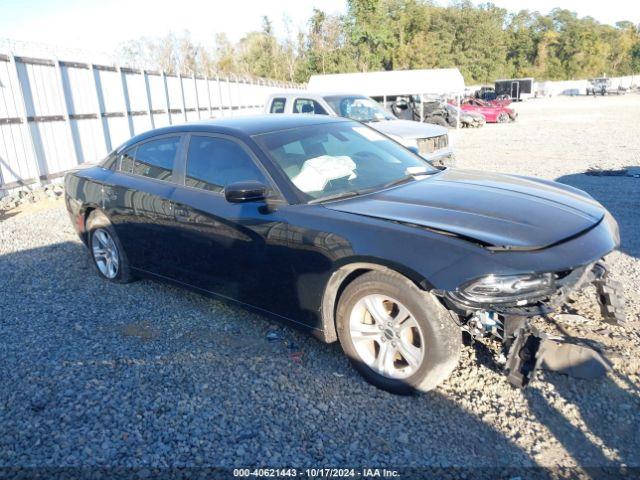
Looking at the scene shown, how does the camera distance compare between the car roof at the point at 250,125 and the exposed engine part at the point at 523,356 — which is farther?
the car roof at the point at 250,125

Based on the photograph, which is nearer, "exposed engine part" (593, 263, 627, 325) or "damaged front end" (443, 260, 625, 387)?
"damaged front end" (443, 260, 625, 387)

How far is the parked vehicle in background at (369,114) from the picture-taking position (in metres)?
9.71

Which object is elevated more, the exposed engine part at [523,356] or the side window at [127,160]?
the side window at [127,160]

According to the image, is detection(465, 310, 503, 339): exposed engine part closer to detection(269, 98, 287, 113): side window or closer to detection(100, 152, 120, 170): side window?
detection(100, 152, 120, 170): side window

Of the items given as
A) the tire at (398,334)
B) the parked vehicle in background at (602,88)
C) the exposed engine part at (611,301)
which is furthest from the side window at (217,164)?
the parked vehicle in background at (602,88)

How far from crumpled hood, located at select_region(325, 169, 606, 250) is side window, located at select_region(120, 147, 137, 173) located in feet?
8.08

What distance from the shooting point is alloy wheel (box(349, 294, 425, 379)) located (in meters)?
3.05

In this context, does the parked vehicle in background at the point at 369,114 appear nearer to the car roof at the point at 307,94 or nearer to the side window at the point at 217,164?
the car roof at the point at 307,94

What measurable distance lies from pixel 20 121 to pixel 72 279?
6754mm

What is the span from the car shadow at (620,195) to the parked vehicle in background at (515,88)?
49915mm

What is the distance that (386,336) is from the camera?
10.3ft

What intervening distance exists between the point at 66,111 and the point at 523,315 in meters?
11.9

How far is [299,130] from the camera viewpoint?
13.9 feet

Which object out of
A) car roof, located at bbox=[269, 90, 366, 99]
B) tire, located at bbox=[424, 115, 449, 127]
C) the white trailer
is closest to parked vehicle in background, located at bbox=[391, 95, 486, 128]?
tire, located at bbox=[424, 115, 449, 127]
